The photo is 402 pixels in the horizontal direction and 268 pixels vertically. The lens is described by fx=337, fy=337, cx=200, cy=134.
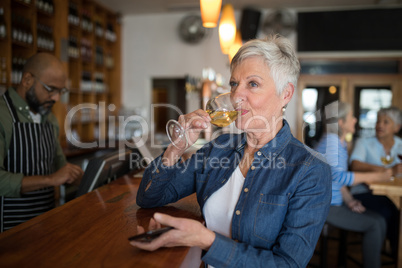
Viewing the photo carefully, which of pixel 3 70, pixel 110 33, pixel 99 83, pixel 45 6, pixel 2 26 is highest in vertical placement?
pixel 110 33

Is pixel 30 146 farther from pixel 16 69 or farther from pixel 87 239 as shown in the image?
pixel 16 69

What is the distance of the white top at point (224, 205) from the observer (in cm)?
130

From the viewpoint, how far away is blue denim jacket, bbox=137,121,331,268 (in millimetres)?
1069

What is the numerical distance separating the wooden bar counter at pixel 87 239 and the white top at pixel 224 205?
6 centimetres

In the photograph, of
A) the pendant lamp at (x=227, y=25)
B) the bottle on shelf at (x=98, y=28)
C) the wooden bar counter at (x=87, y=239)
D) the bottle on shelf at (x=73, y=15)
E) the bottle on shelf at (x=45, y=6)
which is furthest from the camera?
the bottle on shelf at (x=98, y=28)

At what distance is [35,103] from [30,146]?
1.00ft

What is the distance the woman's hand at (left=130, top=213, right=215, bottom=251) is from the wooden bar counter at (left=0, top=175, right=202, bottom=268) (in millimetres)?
32

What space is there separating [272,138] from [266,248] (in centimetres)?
44

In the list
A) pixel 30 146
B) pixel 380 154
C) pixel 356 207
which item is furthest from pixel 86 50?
pixel 356 207

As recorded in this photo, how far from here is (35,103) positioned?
230 cm

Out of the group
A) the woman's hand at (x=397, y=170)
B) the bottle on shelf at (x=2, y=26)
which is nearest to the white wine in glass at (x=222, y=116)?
the woman's hand at (x=397, y=170)

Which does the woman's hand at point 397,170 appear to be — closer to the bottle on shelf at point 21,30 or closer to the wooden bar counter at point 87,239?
the wooden bar counter at point 87,239

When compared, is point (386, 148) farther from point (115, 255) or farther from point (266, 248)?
point (115, 255)

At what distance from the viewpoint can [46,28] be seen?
15.9 feet
